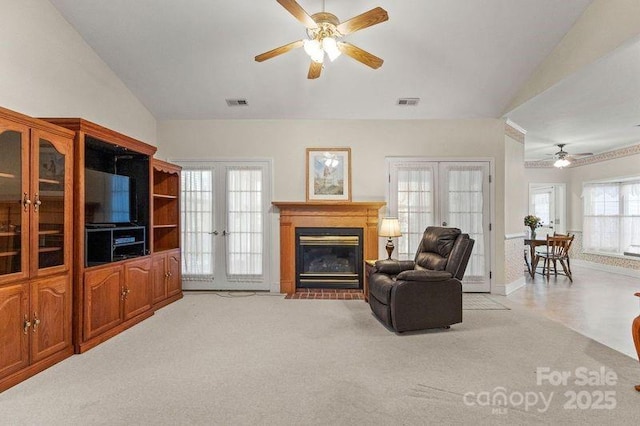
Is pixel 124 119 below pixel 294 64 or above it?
below

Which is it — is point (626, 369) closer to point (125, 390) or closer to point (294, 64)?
point (125, 390)

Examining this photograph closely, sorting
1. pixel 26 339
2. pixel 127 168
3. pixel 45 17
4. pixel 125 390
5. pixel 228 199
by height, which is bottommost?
pixel 125 390

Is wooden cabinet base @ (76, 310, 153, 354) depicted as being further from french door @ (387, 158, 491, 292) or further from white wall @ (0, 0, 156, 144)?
french door @ (387, 158, 491, 292)

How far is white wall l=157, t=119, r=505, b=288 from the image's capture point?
5.28 meters

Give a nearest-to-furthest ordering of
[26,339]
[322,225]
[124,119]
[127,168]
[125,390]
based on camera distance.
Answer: [125,390] < [26,339] < [127,168] < [124,119] < [322,225]

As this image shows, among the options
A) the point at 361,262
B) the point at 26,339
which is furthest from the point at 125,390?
the point at 361,262

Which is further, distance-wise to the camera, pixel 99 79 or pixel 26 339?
pixel 99 79

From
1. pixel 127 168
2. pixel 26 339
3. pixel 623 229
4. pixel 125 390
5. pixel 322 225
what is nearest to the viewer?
pixel 125 390

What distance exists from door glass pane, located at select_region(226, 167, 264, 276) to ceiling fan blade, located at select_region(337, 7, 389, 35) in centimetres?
296

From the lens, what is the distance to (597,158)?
304 inches

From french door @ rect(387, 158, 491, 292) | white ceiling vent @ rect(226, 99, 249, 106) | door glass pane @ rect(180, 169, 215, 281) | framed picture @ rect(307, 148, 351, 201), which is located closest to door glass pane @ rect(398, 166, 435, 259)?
french door @ rect(387, 158, 491, 292)

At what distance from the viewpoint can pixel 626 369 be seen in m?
2.65

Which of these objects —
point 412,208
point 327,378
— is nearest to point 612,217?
point 412,208

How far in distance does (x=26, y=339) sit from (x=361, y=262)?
13.0 feet
